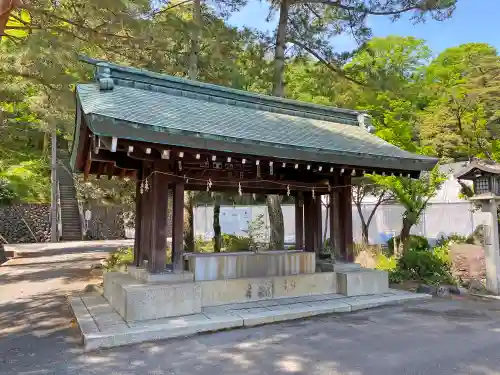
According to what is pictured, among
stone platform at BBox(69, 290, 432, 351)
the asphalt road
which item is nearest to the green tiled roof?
stone platform at BBox(69, 290, 432, 351)

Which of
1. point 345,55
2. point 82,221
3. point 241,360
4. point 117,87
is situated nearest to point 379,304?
point 241,360

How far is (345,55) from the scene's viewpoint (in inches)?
484

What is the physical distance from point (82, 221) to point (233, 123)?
20770mm

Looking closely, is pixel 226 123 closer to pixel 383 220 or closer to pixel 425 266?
pixel 425 266

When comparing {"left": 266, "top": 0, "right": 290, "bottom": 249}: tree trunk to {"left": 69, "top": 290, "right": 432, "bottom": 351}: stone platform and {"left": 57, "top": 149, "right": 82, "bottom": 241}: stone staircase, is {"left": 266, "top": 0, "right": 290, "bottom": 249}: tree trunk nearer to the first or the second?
{"left": 69, "top": 290, "right": 432, "bottom": 351}: stone platform

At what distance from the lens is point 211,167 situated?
7070 mm

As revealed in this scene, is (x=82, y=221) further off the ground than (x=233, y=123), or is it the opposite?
(x=233, y=123)

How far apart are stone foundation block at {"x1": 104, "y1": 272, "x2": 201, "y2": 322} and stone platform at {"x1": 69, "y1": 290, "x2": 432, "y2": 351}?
4.2 inches

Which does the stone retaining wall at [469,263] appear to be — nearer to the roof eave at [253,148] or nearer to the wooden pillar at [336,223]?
the roof eave at [253,148]

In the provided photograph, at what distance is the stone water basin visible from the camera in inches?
271

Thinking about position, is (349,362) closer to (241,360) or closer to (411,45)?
(241,360)

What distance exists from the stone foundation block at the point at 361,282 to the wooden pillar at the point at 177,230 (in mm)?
3393

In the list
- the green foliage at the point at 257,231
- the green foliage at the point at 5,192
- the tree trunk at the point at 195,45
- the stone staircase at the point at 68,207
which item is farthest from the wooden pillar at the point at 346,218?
the stone staircase at the point at 68,207

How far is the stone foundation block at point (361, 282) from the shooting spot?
7.65 meters
